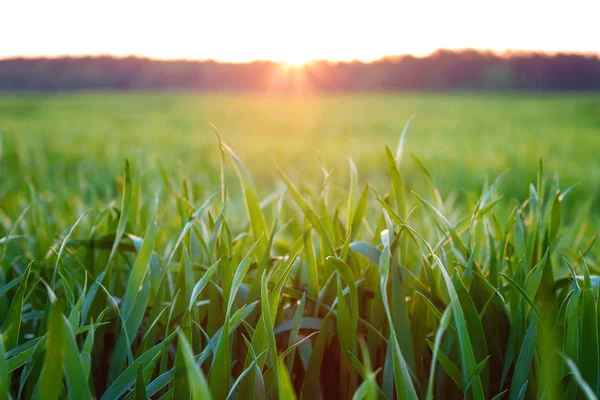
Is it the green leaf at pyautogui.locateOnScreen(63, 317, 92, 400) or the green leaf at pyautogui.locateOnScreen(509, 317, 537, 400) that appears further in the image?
the green leaf at pyautogui.locateOnScreen(509, 317, 537, 400)

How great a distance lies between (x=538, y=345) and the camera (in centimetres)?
44

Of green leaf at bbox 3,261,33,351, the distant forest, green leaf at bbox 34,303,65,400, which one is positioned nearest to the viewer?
green leaf at bbox 34,303,65,400

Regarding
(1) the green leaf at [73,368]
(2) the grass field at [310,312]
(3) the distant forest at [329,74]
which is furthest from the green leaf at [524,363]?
(3) the distant forest at [329,74]

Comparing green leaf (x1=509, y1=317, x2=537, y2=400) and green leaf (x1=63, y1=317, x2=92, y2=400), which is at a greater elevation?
green leaf (x1=63, y1=317, x2=92, y2=400)

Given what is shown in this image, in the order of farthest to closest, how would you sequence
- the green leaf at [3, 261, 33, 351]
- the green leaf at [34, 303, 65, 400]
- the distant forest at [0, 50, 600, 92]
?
the distant forest at [0, 50, 600, 92] → the green leaf at [3, 261, 33, 351] → the green leaf at [34, 303, 65, 400]

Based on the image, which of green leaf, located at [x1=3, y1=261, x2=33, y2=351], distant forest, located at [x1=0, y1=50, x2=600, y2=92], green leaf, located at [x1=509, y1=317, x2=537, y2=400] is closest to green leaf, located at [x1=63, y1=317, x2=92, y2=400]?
green leaf, located at [x1=3, y1=261, x2=33, y2=351]

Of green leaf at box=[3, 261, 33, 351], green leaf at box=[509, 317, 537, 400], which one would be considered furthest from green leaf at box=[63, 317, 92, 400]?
green leaf at box=[509, 317, 537, 400]

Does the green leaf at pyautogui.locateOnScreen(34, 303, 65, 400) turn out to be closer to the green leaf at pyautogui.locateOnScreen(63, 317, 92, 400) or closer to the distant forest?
the green leaf at pyautogui.locateOnScreen(63, 317, 92, 400)

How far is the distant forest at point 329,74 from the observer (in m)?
22.8

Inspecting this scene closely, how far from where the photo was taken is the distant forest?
22750 millimetres

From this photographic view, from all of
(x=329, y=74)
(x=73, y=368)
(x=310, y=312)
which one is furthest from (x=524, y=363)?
(x=329, y=74)

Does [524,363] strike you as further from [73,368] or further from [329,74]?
[329,74]

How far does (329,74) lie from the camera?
22750mm

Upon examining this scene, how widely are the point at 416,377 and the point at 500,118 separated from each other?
33.6ft
